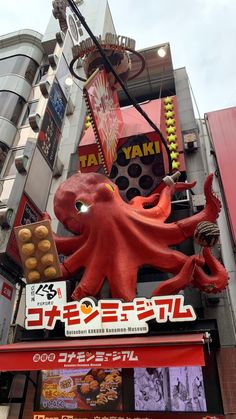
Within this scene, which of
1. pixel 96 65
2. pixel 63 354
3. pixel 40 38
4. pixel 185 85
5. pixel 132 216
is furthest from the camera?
pixel 40 38

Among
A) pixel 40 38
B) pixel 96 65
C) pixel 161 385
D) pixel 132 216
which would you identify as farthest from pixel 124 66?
→ pixel 40 38

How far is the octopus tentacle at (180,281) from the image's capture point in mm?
7422

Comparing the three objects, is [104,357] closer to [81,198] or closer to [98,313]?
[98,313]

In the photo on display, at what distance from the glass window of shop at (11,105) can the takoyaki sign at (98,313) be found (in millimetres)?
11664

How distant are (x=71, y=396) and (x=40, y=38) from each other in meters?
19.4

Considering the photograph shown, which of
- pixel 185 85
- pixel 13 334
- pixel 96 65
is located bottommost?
pixel 13 334

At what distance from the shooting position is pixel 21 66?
19.0 m

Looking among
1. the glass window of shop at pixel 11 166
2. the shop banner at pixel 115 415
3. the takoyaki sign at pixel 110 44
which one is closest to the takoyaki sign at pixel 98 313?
the shop banner at pixel 115 415

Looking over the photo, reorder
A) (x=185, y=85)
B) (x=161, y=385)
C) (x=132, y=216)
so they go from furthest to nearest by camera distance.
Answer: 1. (x=185, y=85)
2. (x=132, y=216)
3. (x=161, y=385)

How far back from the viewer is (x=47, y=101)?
12281mm

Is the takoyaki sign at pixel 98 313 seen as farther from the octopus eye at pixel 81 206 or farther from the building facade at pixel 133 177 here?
the octopus eye at pixel 81 206

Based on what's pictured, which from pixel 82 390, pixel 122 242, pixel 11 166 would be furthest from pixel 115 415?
pixel 11 166

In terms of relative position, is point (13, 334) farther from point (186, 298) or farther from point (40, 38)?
point (40, 38)

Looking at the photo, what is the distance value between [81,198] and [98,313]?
313cm
